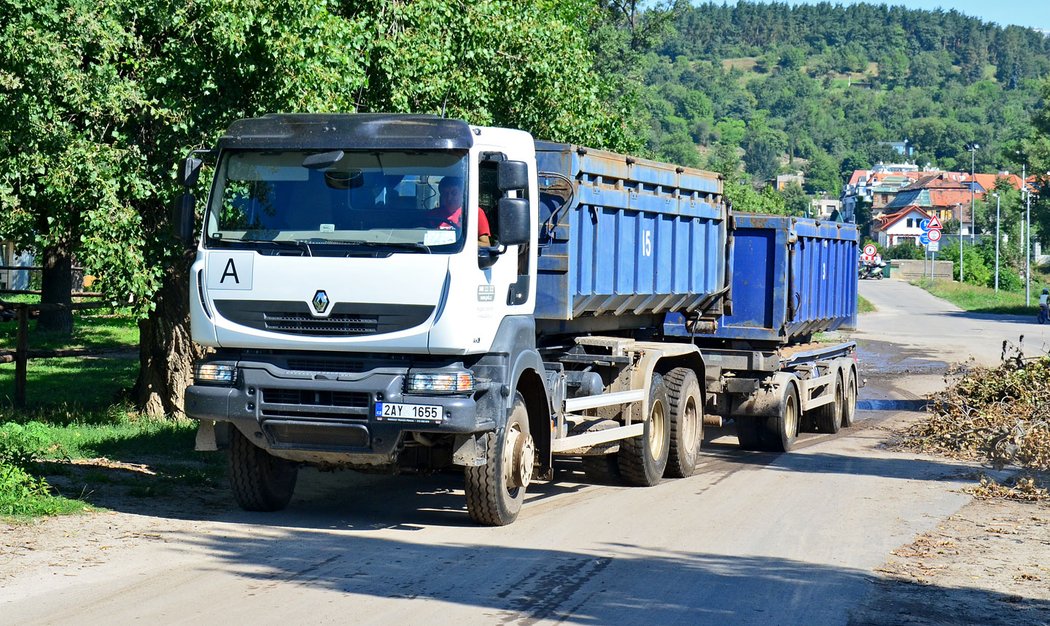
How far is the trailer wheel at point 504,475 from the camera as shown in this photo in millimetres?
9961

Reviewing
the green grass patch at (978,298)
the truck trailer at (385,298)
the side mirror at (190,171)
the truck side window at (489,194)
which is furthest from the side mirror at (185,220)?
the green grass patch at (978,298)

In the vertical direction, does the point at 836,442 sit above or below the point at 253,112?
below

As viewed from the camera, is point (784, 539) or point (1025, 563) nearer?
point (1025, 563)

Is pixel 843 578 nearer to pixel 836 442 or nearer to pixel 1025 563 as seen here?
pixel 1025 563

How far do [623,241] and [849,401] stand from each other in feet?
27.7

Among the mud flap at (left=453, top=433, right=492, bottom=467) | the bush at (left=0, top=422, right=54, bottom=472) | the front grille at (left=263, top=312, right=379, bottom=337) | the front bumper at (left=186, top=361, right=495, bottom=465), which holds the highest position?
the front grille at (left=263, top=312, right=379, bottom=337)

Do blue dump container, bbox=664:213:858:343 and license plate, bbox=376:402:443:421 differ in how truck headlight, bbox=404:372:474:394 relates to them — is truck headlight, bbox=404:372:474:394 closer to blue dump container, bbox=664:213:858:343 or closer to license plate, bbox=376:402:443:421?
license plate, bbox=376:402:443:421

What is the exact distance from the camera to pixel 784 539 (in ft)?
32.7

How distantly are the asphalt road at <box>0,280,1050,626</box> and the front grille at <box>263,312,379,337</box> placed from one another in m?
1.48

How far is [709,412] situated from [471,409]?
6.47 metres

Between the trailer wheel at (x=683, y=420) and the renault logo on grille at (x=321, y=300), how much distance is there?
4.78 m

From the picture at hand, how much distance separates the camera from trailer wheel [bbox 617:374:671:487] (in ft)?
41.1

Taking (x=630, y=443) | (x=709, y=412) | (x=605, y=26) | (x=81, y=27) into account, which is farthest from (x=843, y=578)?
(x=605, y=26)

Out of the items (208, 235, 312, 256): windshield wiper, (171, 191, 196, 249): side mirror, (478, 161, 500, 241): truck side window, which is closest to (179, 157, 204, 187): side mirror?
(171, 191, 196, 249): side mirror
